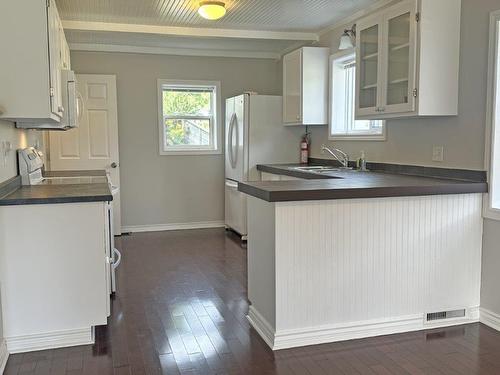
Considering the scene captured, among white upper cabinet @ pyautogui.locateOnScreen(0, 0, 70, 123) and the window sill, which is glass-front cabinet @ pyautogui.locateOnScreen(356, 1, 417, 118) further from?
white upper cabinet @ pyautogui.locateOnScreen(0, 0, 70, 123)

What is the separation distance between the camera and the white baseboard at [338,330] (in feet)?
9.46

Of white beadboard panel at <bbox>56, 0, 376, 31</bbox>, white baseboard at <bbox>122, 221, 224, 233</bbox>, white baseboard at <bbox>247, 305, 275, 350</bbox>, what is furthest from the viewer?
white baseboard at <bbox>122, 221, 224, 233</bbox>

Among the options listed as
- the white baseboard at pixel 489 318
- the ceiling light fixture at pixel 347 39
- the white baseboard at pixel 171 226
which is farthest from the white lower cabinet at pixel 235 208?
the white baseboard at pixel 489 318

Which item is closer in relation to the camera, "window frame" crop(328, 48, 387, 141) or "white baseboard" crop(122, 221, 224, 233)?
"window frame" crop(328, 48, 387, 141)

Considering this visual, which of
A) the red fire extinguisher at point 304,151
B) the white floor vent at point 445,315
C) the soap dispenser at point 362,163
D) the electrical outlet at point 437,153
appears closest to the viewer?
the white floor vent at point 445,315

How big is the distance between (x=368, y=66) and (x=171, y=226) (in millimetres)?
3598

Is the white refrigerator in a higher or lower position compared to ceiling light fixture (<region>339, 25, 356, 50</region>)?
lower

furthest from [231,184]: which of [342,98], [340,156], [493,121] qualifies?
[493,121]

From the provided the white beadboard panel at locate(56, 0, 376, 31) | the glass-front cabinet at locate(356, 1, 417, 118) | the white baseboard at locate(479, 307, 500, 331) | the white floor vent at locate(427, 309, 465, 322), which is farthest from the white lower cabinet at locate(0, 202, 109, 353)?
the white baseboard at locate(479, 307, 500, 331)

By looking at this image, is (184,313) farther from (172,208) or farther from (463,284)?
(172,208)

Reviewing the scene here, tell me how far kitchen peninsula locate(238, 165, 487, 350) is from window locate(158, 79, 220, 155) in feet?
11.4

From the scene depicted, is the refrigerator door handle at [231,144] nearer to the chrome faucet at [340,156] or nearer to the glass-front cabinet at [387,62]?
the chrome faucet at [340,156]

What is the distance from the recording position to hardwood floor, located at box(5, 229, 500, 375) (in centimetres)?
262

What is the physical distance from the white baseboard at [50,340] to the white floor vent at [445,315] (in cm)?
211
